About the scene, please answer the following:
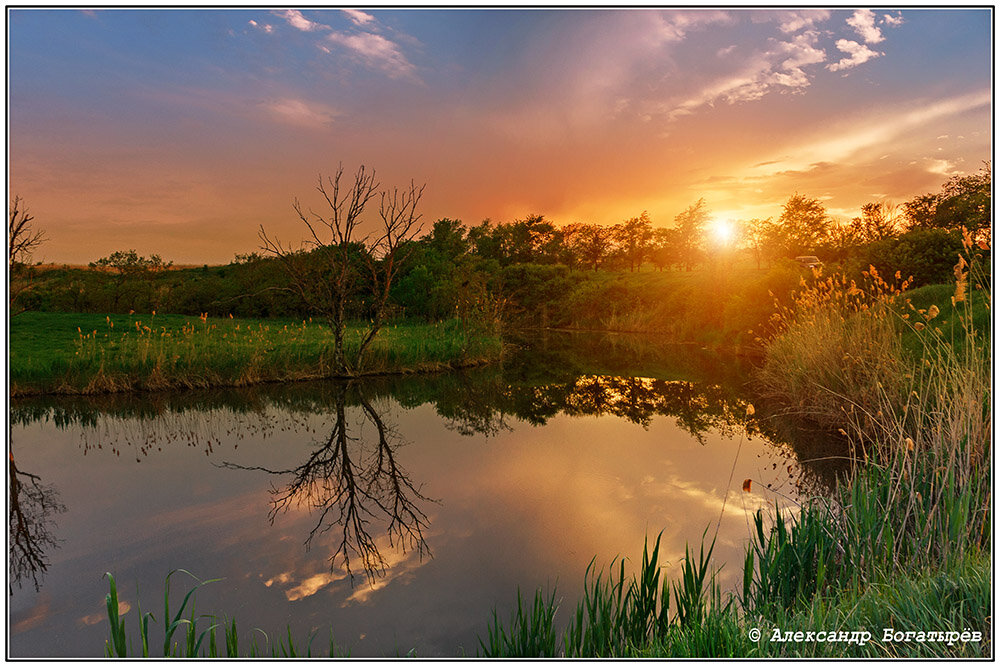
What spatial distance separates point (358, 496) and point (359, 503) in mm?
188

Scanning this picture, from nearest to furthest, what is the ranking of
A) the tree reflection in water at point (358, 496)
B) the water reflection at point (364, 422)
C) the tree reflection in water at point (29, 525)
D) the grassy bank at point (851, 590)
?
the grassy bank at point (851, 590) < the tree reflection in water at point (29, 525) < the tree reflection in water at point (358, 496) < the water reflection at point (364, 422)

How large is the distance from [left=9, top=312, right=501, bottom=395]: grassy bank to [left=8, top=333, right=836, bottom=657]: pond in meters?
0.66

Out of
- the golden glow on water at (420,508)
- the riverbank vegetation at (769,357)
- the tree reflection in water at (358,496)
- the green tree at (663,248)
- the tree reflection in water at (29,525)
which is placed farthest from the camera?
the green tree at (663,248)

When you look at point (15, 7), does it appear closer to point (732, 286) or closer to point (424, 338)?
point (424, 338)

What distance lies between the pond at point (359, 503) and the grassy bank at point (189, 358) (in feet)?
2.17

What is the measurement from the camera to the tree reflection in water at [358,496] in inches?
165

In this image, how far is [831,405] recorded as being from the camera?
7684 mm

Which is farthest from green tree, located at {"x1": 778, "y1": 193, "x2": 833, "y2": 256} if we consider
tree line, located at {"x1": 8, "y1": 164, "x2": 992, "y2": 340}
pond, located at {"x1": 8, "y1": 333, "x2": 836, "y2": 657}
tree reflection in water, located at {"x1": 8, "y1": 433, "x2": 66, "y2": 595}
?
tree reflection in water, located at {"x1": 8, "y1": 433, "x2": 66, "y2": 595}

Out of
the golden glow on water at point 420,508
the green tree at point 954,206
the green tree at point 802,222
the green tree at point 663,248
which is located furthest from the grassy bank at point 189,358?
the green tree at point 663,248

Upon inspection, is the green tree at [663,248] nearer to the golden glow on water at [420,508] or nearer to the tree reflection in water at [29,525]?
the golden glow on water at [420,508]

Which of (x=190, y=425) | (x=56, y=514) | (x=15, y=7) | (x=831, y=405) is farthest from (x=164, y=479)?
(x=831, y=405)

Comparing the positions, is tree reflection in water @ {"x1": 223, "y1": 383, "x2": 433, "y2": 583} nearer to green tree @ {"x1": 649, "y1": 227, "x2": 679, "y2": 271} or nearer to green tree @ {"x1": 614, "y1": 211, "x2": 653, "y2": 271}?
green tree @ {"x1": 649, "y1": 227, "x2": 679, "y2": 271}

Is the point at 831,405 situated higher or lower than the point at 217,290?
lower

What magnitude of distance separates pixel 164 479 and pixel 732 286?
71.9 ft
